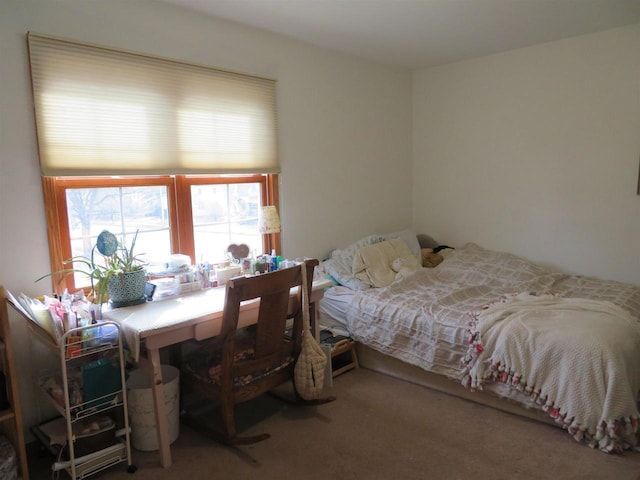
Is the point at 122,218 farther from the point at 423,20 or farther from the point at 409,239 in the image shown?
the point at 409,239

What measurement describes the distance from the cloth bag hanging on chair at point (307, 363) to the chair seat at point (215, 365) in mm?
95

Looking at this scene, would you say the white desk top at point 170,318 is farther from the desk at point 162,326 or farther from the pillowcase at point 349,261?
the pillowcase at point 349,261

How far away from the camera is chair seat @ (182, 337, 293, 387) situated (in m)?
2.32

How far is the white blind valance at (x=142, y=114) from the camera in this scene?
2.26m

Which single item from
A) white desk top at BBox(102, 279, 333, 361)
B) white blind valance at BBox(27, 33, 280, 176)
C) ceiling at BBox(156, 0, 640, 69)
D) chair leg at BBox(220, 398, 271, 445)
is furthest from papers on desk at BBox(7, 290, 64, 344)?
ceiling at BBox(156, 0, 640, 69)

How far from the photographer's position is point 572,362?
2.24 meters

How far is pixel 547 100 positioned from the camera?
3.74 metres

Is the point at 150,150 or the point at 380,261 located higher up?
the point at 150,150

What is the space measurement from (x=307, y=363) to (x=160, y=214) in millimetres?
Answer: 1280

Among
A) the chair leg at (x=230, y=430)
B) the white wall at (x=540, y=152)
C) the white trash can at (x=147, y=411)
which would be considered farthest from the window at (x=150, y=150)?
the white wall at (x=540, y=152)

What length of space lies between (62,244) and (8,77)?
0.84 meters

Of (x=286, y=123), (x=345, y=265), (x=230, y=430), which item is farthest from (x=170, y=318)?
(x=286, y=123)

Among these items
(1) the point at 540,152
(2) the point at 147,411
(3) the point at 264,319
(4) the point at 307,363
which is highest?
(1) the point at 540,152

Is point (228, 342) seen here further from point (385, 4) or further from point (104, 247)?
point (385, 4)
